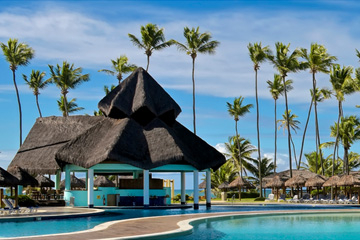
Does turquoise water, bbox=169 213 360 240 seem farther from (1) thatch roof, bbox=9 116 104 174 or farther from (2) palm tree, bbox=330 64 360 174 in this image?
A: (2) palm tree, bbox=330 64 360 174

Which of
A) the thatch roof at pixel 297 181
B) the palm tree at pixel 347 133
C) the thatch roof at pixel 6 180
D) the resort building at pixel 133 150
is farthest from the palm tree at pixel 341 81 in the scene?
the thatch roof at pixel 6 180

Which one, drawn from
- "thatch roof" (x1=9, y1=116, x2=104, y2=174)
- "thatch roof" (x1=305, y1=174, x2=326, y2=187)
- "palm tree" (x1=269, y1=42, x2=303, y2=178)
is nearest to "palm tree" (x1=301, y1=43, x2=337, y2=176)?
"palm tree" (x1=269, y1=42, x2=303, y2=178)

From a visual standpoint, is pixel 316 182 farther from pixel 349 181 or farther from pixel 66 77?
pixel 66 77

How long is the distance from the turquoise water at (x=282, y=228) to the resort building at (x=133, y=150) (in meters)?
8.06

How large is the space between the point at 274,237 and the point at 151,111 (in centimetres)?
1661

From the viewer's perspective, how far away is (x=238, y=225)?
19594mm

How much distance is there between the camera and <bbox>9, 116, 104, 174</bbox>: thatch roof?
3472 cm

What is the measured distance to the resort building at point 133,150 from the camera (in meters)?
28.9

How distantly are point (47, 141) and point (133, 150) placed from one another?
31.5ft

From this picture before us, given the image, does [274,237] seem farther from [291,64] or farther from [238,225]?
[291,64]

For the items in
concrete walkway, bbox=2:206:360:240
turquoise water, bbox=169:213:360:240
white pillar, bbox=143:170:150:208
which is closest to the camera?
concrete walkway, bbox=2:206:360:240

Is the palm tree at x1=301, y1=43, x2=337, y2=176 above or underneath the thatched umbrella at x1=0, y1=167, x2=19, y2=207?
above

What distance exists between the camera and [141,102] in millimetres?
31219

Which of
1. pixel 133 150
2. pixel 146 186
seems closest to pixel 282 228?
pixel 146 186
